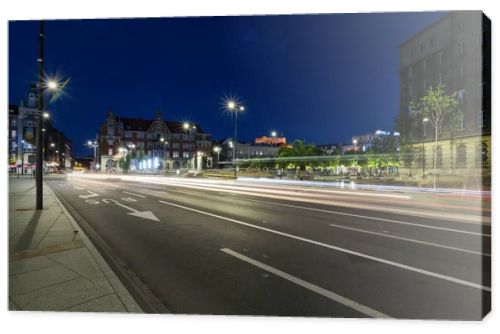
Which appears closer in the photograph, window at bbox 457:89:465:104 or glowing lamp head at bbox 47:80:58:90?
glowing lamp head at bbox 47:80:58:90

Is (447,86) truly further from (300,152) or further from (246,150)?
(246,150)

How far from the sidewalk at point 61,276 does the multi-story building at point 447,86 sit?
2818 centimetres

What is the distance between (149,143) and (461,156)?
3777 inches

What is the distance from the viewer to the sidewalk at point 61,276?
173 inches

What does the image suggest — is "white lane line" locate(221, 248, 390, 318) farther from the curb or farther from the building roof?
the building roof

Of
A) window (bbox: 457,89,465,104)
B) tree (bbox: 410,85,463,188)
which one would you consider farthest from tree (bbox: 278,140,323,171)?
tree (bbox: 410,85,463,188)

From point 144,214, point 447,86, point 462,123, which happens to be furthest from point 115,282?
point 447,86

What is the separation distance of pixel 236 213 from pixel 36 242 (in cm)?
671

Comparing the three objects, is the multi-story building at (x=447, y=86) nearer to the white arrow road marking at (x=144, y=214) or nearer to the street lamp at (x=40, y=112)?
the white arrow road marking at (x=144, y=214)

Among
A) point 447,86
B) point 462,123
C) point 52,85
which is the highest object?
point 447,86

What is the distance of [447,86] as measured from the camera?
38156mm

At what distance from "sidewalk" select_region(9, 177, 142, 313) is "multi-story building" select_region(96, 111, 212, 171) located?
90477mm

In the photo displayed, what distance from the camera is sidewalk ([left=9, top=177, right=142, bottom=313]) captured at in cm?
440

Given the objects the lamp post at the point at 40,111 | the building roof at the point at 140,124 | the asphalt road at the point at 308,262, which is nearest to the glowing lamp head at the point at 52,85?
the lamp post at the point at 40,111
